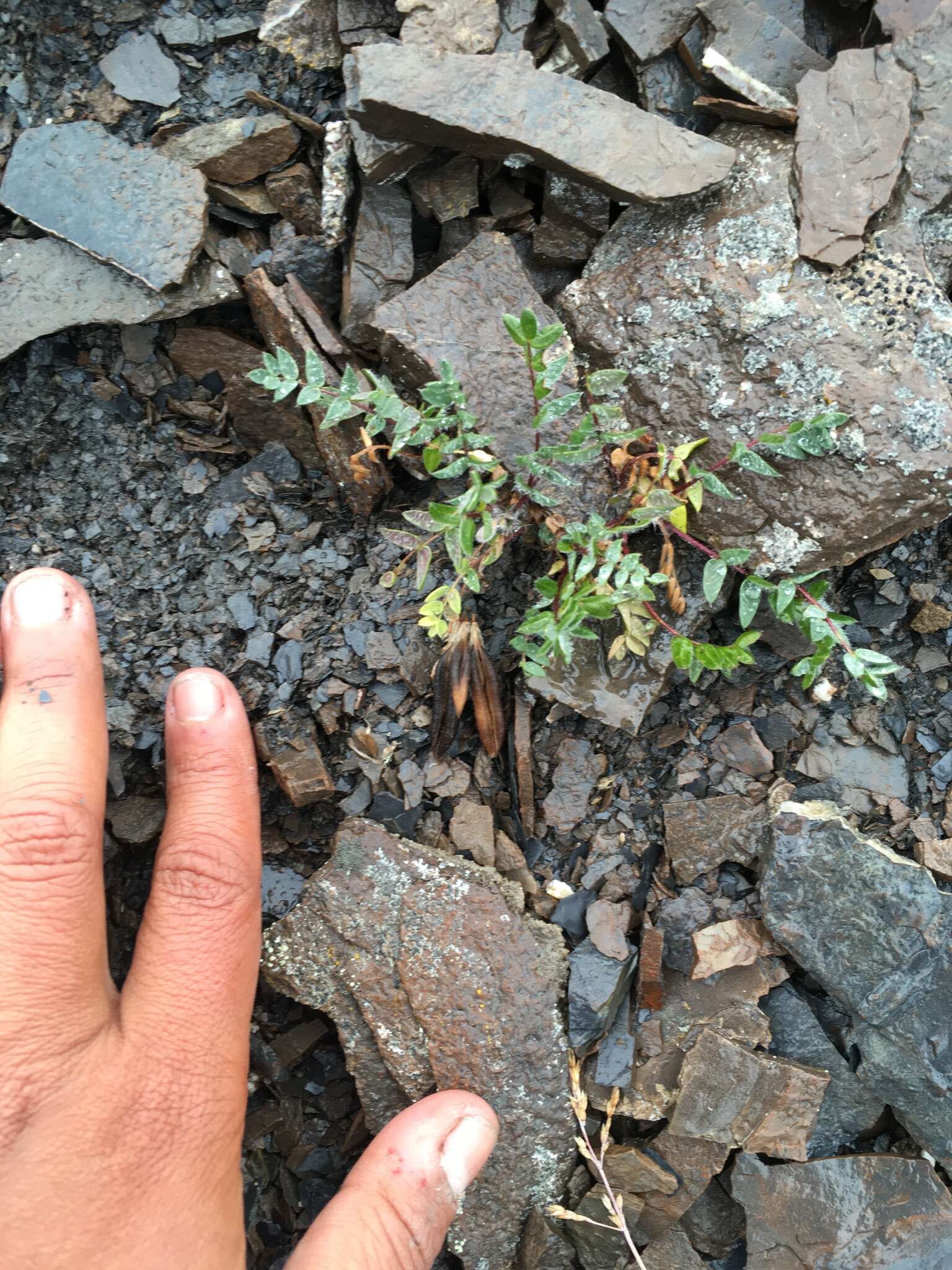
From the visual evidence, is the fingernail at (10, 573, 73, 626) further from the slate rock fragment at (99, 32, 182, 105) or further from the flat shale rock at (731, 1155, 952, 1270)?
the flat shale rock at (731, 1155, 952, 1270)

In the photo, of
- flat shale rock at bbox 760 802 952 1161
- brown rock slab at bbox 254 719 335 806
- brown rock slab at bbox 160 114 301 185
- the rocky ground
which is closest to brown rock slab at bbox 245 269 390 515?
the rocky ground

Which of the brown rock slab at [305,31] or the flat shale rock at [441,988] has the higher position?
the brown rock slab at [305,31]

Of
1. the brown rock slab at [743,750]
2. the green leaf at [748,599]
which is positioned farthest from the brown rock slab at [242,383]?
the brown rock slab at [743,750]

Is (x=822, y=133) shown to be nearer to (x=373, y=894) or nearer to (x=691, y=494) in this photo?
(x=691, y=494)

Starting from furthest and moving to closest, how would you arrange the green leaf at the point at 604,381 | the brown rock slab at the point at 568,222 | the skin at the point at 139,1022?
1. the brown rock slab at the point at 568,222
2. the green leaf at the point at 604,381
3. the skin at the point at 139,1022

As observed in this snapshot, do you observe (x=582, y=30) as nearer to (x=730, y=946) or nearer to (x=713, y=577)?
(x=713, y=577)

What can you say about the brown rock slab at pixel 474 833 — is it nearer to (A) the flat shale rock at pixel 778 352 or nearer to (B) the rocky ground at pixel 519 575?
(B) the rocky ground at pixel 519 575

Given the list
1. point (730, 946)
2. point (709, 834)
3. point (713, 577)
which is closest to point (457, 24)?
point (713, 577)
